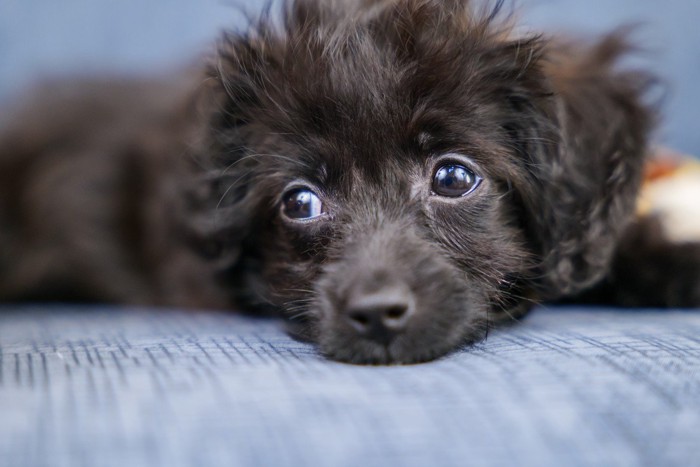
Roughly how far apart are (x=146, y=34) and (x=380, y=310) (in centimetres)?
257

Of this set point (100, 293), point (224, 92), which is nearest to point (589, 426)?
point (224, 92)

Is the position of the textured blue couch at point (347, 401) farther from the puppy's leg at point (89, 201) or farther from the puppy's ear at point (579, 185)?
the puppy's leg at point (89, 201)

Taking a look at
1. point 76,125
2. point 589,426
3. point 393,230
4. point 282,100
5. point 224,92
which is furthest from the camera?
point 76,125

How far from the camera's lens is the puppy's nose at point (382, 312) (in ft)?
4.94

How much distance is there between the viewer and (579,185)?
1967 mm

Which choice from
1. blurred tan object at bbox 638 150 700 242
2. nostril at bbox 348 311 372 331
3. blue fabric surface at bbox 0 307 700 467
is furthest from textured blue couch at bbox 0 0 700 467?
blurred tan object at bbox 638 150 700 242

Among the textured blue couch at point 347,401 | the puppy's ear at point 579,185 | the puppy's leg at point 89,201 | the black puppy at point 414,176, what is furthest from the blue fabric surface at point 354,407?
the puppy's leg at point 89,201

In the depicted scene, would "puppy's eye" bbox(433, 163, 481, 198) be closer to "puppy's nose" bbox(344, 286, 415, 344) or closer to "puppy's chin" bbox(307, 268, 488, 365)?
"puppy's chin" bbox(307, 268, 488, 365)

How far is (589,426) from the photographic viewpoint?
1101 mm

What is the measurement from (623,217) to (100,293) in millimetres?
2084

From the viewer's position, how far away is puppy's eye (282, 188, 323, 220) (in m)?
1.94

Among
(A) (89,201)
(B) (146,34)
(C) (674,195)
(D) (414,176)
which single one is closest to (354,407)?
(D) (414,176)

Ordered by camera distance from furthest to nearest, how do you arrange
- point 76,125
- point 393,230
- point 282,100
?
point 76,125 → point 282,100 → point 393,230

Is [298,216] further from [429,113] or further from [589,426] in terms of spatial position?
[589,426]
